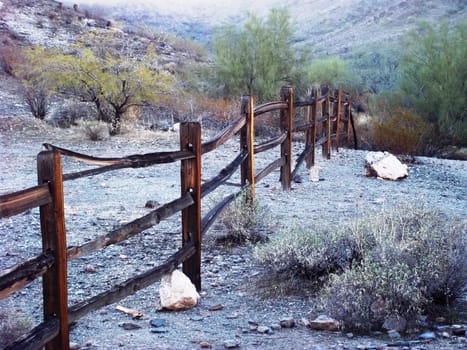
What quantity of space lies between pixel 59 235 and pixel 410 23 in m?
54.3

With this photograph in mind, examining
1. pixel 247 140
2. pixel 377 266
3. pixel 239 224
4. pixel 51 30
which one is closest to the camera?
pixel 377 266

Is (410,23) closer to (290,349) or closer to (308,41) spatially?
(308,41)

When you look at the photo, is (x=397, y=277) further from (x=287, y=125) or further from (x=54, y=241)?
(x=287, y=125)

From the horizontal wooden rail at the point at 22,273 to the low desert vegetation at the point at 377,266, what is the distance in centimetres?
195

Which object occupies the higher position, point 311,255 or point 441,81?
point 441,81

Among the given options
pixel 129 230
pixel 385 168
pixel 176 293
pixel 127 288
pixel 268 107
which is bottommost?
pixel 176 293

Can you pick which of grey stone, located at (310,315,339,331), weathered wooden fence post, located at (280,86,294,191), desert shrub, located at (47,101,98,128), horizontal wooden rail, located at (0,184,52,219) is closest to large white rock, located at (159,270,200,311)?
grey stone, located at (310,315,339,331)

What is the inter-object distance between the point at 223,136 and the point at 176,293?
6.29 ft

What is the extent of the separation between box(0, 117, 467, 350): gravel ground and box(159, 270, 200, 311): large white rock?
0.06 meters

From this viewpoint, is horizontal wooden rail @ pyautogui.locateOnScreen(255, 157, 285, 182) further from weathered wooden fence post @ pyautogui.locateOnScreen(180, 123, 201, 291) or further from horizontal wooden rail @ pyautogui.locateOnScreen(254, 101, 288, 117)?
weathered wooden fence post @ pyautogui.locateOnScreen(180, 123, 201, 291)

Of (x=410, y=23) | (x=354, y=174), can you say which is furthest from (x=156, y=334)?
(x=410, y=23)

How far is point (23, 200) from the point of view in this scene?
2.78m

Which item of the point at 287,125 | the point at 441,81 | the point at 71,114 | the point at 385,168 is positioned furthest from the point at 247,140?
the point at 441,81

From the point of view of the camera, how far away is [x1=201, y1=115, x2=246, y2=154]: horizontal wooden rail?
17.2 ft
